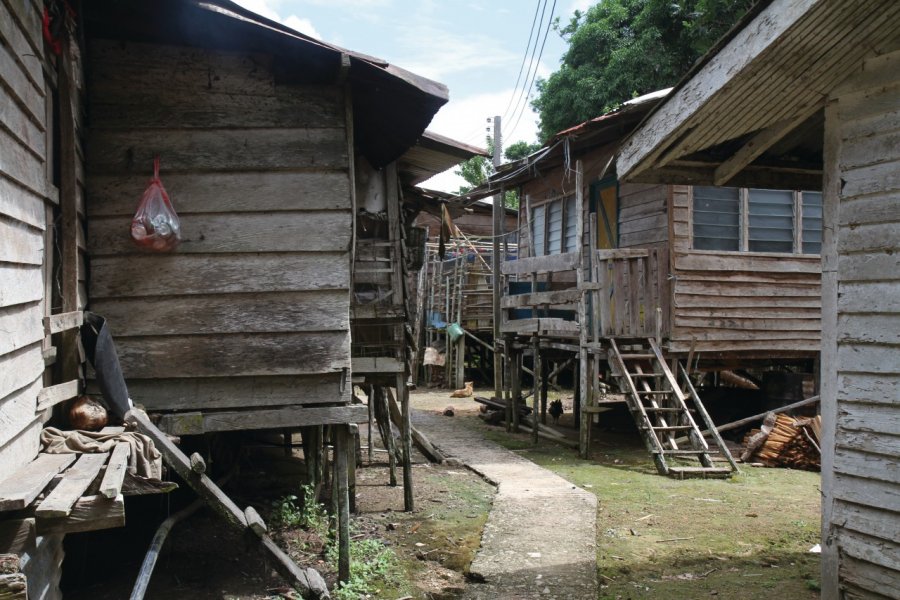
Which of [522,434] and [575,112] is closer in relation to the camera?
[522,434]

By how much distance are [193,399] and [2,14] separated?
9.35 ft

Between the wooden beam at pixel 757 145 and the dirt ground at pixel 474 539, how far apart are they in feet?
10.0

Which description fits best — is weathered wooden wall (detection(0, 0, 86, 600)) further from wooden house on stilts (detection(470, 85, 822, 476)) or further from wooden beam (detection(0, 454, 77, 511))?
wooden house on stilts (detection(470, 85, 822, 476))

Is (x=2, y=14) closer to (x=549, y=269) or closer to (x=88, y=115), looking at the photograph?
(x=88, y=115)

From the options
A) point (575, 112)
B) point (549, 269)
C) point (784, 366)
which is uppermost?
point (575, 112)

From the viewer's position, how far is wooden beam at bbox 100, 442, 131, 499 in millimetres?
3084

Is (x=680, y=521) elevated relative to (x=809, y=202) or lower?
lower

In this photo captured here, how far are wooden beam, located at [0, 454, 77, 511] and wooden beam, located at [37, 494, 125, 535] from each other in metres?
0.15

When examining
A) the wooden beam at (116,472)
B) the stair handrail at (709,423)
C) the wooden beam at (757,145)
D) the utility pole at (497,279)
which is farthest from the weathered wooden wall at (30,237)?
the utility pole at (497,279)

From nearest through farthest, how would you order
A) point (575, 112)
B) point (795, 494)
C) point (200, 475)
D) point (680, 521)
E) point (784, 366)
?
point (200, 475), point (680, 521), point (795, 494), point (784, 366), point (575, 112)

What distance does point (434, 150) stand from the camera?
764cm

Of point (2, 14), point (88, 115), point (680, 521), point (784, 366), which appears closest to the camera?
point (2, 14)

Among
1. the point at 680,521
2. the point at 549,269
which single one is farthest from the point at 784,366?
the point at 680,521

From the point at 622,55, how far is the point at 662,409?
1382 cm
